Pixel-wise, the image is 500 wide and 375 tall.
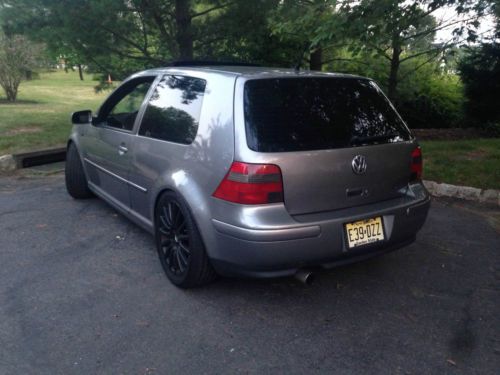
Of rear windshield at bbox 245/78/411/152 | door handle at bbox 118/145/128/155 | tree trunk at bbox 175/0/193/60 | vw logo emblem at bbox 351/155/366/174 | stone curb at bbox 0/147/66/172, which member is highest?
tree trunk at bbox 175/0/193/60

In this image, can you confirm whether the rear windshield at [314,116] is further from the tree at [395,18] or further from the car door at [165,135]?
the tree at [395,18]

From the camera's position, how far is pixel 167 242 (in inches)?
141

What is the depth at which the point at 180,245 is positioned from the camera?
3402mm

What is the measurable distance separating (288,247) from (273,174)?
0.45 m

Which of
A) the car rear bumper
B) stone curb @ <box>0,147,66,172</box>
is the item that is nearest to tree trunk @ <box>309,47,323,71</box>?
stone curb @ <box>0,147,66,172</box>

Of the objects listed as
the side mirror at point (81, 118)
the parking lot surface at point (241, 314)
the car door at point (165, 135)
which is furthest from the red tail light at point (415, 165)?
the side mirror at point (81, 118)

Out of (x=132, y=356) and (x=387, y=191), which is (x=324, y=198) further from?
(x=132, y=356)

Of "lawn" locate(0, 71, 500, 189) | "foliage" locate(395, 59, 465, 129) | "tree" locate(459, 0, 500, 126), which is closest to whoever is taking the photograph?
"lawn" locate(0, 71, 500, 189)

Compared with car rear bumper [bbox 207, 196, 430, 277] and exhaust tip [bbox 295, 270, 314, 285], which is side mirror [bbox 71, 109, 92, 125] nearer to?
car rear bumper [bbox 207, 196, 430, 277]

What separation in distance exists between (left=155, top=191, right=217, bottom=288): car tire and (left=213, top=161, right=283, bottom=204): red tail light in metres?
0.47

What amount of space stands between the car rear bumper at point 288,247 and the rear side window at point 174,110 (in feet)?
2.56

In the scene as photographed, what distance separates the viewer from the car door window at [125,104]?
165 inches

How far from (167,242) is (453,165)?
4653 mm

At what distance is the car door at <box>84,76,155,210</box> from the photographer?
4148mm
